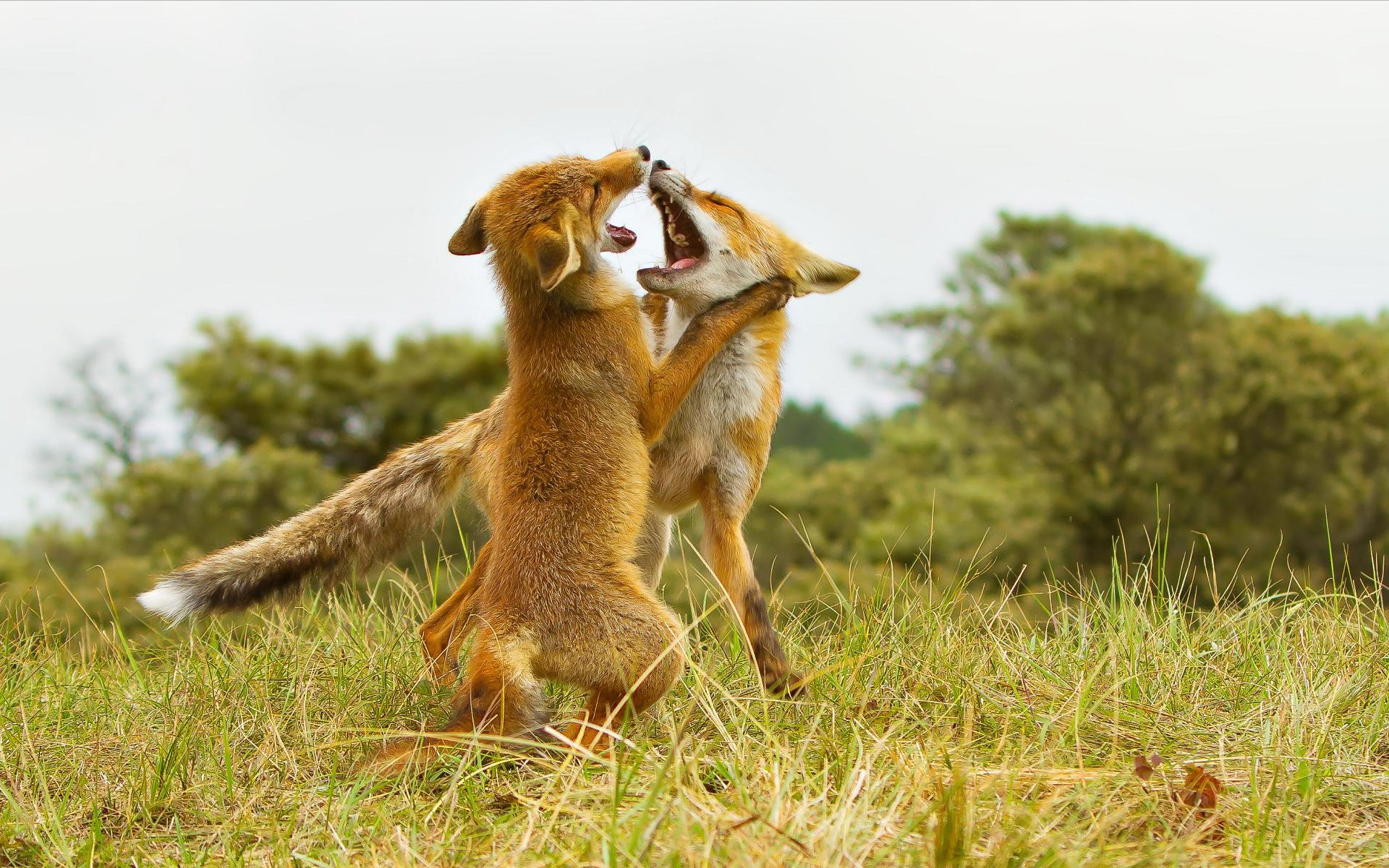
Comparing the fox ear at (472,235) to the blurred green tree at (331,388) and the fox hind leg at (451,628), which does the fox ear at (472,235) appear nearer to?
the fox hind leg at (451,628)

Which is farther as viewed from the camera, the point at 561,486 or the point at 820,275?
the point at 820,275

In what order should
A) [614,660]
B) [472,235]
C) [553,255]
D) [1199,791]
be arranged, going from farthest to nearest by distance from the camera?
[472,235], [553,255], [614,660], [1199,791]

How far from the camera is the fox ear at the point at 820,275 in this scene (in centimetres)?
605

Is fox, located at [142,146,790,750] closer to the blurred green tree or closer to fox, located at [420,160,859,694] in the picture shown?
fox, located at [420,160,859,694]

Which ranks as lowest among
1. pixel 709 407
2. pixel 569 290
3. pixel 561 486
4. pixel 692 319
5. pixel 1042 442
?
pixel 1042 442

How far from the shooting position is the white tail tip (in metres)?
5.56

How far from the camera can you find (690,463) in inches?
225

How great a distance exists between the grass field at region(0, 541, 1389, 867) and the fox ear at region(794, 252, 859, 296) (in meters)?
1.49

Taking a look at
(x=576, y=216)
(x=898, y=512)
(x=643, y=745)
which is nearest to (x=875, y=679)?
(x=643, y=745)

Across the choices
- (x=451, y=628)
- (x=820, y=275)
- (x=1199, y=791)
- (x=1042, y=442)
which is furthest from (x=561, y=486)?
(x=1042, y=442)

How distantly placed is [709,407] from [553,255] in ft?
3.40

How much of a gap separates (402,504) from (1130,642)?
3513 millimetres

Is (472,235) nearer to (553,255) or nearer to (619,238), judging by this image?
(619,238)

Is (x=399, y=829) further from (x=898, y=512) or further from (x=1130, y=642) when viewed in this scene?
(x=898, y=512)
